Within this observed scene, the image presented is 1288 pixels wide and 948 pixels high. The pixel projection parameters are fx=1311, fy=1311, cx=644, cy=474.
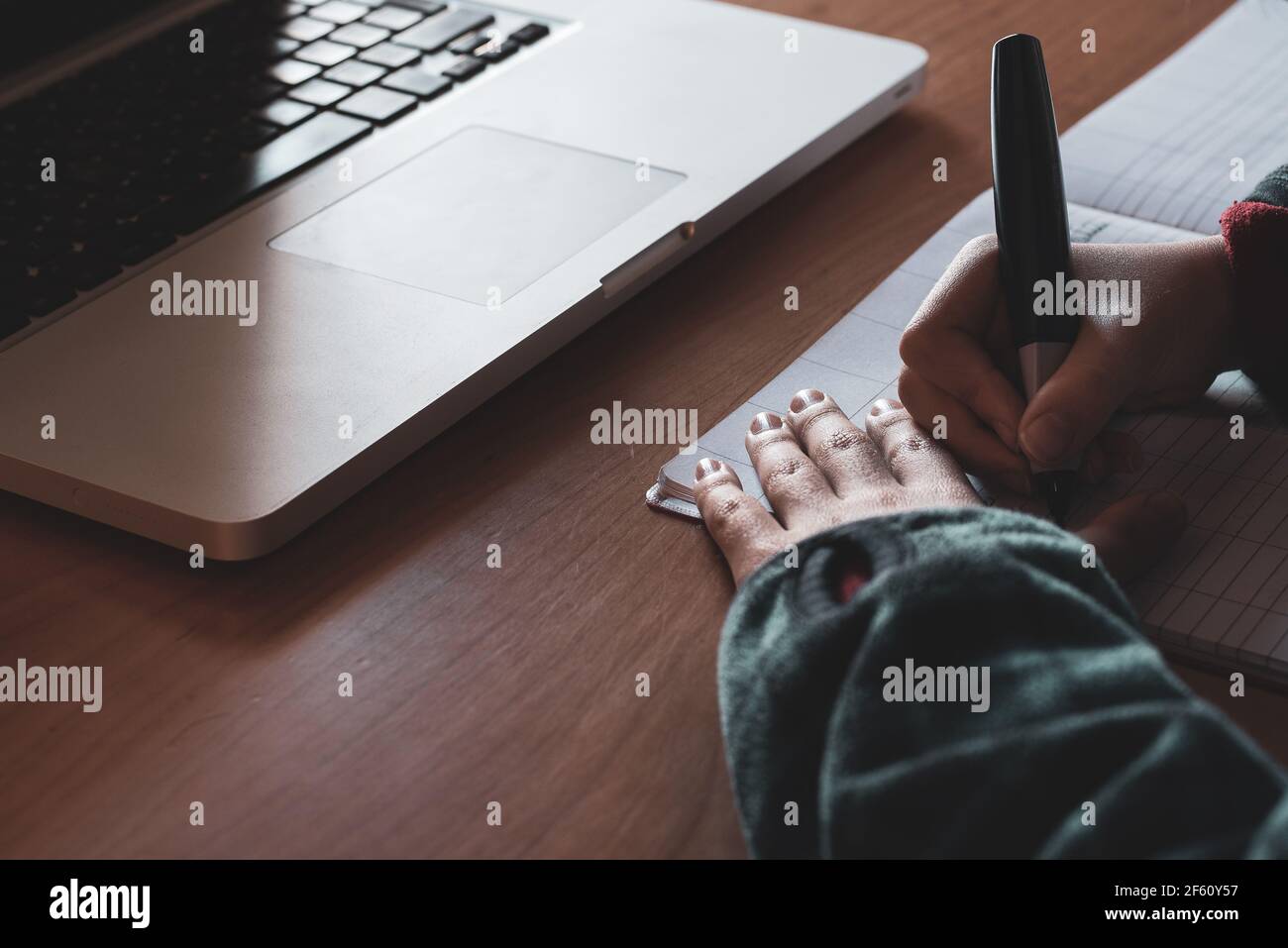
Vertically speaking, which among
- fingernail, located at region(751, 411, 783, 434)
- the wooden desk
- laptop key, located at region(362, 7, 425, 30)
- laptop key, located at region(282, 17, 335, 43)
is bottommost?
the wooden desk

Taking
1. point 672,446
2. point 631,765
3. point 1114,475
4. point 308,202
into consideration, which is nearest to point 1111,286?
point 1114,475

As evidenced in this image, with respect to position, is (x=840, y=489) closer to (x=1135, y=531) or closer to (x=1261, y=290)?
(x=1135, y=531)

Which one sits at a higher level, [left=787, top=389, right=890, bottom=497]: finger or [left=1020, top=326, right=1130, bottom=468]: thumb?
[left=1020, top=326, right=1130, bottom=468]: thumb

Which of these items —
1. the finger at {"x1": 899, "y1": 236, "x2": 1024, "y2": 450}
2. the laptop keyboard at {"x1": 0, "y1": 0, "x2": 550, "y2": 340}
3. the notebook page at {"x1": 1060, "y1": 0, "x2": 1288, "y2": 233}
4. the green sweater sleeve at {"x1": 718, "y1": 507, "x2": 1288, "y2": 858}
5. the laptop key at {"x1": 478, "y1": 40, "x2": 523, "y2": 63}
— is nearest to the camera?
the green sweater sleeve at {"x1": 718, "y1": 507, "x2": 1288, "y2": 858}

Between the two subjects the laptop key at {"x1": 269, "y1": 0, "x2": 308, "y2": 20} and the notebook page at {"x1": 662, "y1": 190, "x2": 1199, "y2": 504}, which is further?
the laptop key at {"x1": 269, "y1": 0, "x2": 308, "y2": 20}

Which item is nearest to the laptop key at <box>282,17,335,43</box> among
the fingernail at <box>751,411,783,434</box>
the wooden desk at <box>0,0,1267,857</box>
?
the wooden desk at <box>0,0,1267,857</box>

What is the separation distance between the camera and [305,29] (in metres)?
0.96

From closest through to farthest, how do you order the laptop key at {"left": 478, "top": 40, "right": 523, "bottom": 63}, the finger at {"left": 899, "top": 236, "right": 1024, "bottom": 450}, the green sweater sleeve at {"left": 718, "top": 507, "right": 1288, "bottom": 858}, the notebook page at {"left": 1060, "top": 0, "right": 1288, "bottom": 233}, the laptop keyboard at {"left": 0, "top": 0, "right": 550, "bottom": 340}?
the green sweater sleeve at {"left": 718, "top": 507, "right": 1288, "bottom": 858}, the finger at {"left": 899, "top": 236, "right": 1024, "bottom": 450}, the laptop keyboard at {"left": 0, "top": 0, "right": 550, "bottom": 340}, the notebook page at {"left": 1060, "top": 0, "right": 1288, "bottom": 233}, the laptop key at {"left": 478, "top": 40, "right": 523, "bottom": 63}

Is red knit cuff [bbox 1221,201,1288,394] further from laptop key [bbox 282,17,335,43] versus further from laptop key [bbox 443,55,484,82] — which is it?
laptop key [bbox 282,17,335,43]

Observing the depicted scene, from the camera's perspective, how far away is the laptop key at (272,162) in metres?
0.76

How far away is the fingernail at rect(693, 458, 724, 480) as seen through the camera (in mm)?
604

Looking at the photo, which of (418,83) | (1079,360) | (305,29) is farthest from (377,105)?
(1079,360)

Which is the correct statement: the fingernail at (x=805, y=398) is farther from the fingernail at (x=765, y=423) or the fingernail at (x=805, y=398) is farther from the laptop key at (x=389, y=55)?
the laptop key at (x=389, y=55)

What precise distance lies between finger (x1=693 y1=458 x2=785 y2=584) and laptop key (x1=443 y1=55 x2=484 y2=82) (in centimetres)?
43
